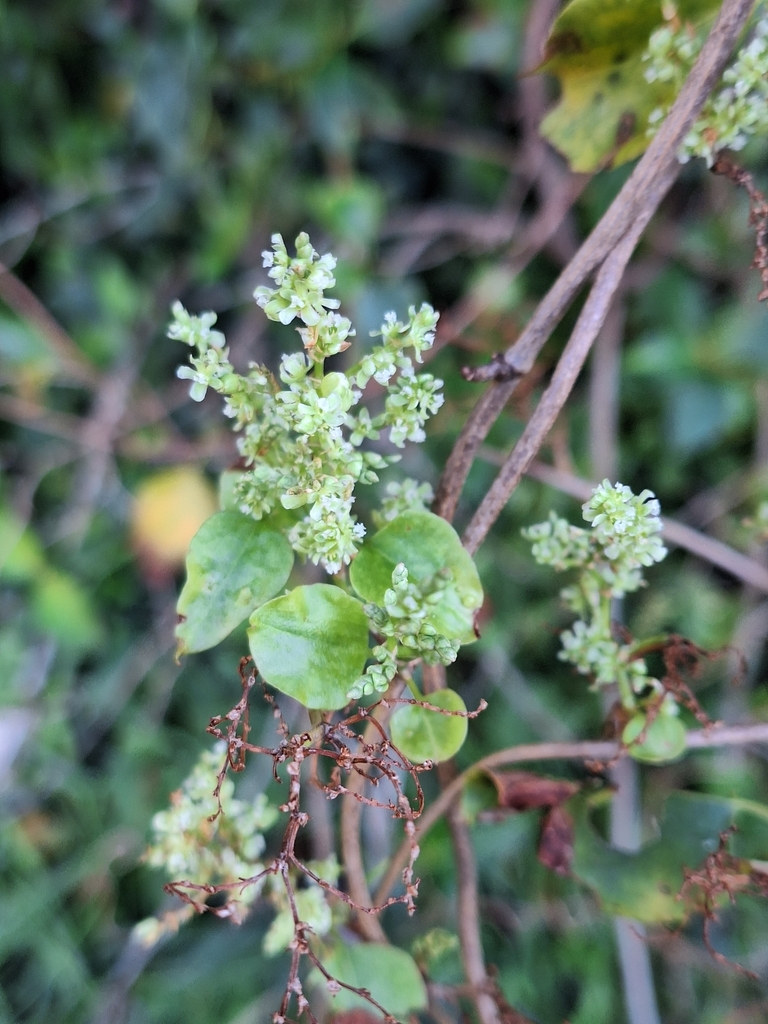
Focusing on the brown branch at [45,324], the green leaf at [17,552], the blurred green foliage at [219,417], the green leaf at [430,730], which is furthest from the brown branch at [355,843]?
the brown branch at [45,324]

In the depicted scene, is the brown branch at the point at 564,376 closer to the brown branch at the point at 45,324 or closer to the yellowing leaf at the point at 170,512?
the yellowing leaf at the point at 170,512

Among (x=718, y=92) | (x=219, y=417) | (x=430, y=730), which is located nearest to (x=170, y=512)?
(x=219, y=417)

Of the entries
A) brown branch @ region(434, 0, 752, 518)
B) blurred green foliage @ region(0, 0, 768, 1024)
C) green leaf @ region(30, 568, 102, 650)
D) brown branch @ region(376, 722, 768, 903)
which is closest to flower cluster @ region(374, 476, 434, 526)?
brown branch @ region(434, 0, 752, 518)

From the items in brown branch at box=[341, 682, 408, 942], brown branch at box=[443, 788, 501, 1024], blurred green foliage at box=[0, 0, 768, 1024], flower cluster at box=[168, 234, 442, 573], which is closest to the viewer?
flower cluster at box=[168, 234, 442, 573]

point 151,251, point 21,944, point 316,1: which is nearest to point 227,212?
point 151,251

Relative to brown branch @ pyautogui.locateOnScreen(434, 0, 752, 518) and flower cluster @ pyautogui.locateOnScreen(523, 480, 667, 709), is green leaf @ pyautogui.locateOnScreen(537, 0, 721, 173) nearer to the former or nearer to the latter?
brown branch @ pyautogui.locateOnScreen(434, 0, 752, 518)

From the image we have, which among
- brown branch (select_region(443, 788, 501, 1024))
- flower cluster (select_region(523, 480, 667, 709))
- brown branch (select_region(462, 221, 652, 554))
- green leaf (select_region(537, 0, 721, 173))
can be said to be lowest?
brown branch (select_region(443, 788, 501, 1024))

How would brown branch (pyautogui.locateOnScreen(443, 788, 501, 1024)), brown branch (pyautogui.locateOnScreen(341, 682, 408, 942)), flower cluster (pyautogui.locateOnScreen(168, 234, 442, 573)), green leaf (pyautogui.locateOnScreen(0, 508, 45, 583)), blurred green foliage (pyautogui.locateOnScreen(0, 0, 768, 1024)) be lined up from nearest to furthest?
flower cluster (pyautogui.locateOnScreen(168, 234, 442, 573)) < brown branch (pyautogui.locateOnScreen(341, 682, 408, 942)) < brown branch (pyautogui.locateOnScreen(443, 788, 501, 1024)) < blurred green foliage (pyautogui.locateOnScreen(0, 0, 768, 1024)) < green leaf (pyautogui.locateOnScreen(0, 508, 45, 583))
